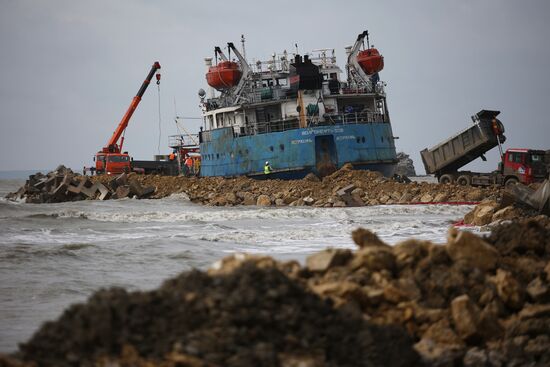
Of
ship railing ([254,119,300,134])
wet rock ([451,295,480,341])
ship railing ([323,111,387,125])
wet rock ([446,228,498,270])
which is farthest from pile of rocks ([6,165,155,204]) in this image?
wet rock ([451,295,480,341])

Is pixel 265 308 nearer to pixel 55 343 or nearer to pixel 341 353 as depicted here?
pixel 341 353

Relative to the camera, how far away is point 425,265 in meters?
7.58

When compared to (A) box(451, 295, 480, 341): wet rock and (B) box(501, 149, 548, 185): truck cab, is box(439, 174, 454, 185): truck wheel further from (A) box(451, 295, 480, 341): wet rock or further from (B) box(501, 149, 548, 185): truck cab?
(A) box(451, 295, 480, 341): wet rock

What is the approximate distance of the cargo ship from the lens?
3644 centimetres

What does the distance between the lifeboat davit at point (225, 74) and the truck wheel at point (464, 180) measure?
14517mm

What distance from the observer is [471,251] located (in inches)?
314

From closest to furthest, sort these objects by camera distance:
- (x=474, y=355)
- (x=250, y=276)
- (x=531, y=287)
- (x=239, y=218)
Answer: (x=250, y=276) → (x=474, y=355) → (x=531, y=287) → (x=239, y=218)

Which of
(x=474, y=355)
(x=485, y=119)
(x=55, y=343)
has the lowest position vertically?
(x=474, y=355)

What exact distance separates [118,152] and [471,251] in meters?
49.8

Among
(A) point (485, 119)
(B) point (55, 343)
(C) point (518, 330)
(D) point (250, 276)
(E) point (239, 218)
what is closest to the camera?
(B) point (55, 343)

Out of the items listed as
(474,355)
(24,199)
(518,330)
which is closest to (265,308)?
(474,355)

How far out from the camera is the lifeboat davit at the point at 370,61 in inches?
1684

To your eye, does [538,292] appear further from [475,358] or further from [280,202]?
[280,202]

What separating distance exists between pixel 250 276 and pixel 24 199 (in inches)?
1487
